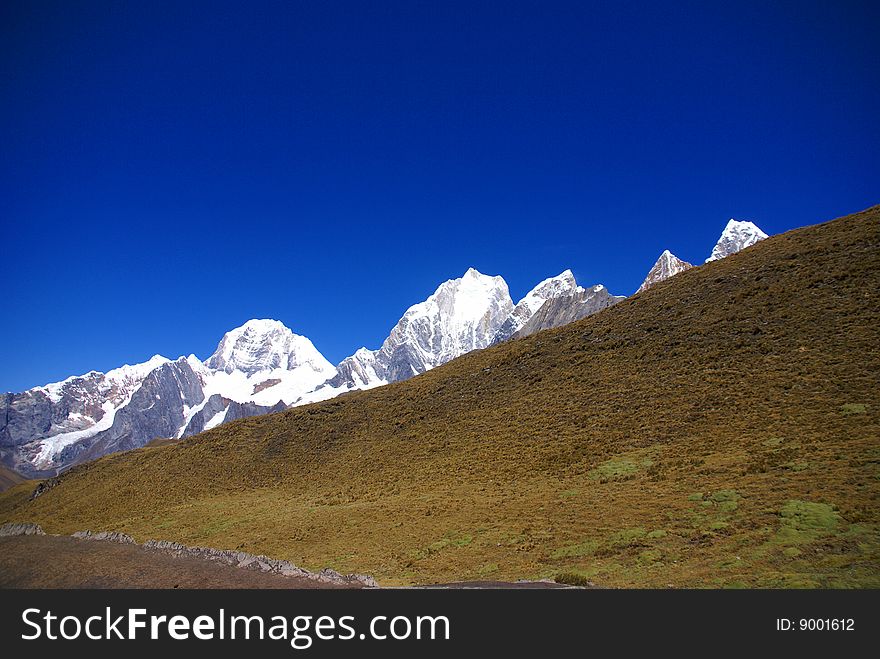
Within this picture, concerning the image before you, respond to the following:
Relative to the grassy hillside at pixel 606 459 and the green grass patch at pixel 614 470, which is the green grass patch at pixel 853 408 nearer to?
the grassy hillside at pixel 606 459

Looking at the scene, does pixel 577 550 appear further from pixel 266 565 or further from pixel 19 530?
pixel 19 530

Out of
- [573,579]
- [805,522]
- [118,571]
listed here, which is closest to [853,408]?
[805,522]

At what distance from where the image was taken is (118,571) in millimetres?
23469

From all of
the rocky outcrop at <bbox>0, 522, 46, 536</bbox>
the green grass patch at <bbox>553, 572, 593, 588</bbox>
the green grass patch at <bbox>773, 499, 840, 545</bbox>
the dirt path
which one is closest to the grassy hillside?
the green grass patch at <bbox>773, 499, 840, 545</bbox>

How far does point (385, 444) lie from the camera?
5788 centimetres

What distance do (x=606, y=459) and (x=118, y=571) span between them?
100ft

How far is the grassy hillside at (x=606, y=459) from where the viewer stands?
20047 millimetres

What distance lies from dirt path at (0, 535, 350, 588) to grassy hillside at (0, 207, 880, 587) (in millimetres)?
5590

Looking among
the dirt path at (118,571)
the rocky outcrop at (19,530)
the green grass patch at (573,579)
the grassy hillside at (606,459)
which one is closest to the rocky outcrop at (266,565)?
the dirt path at (118,571)

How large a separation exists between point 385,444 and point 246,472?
18805 millimetres

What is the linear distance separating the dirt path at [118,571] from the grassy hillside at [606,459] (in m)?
5.59

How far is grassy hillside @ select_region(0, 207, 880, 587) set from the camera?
2005 cm

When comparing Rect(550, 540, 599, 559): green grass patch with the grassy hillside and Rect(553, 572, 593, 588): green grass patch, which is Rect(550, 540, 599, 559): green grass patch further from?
Rect(553, 572, 593, 588): green grass patch
